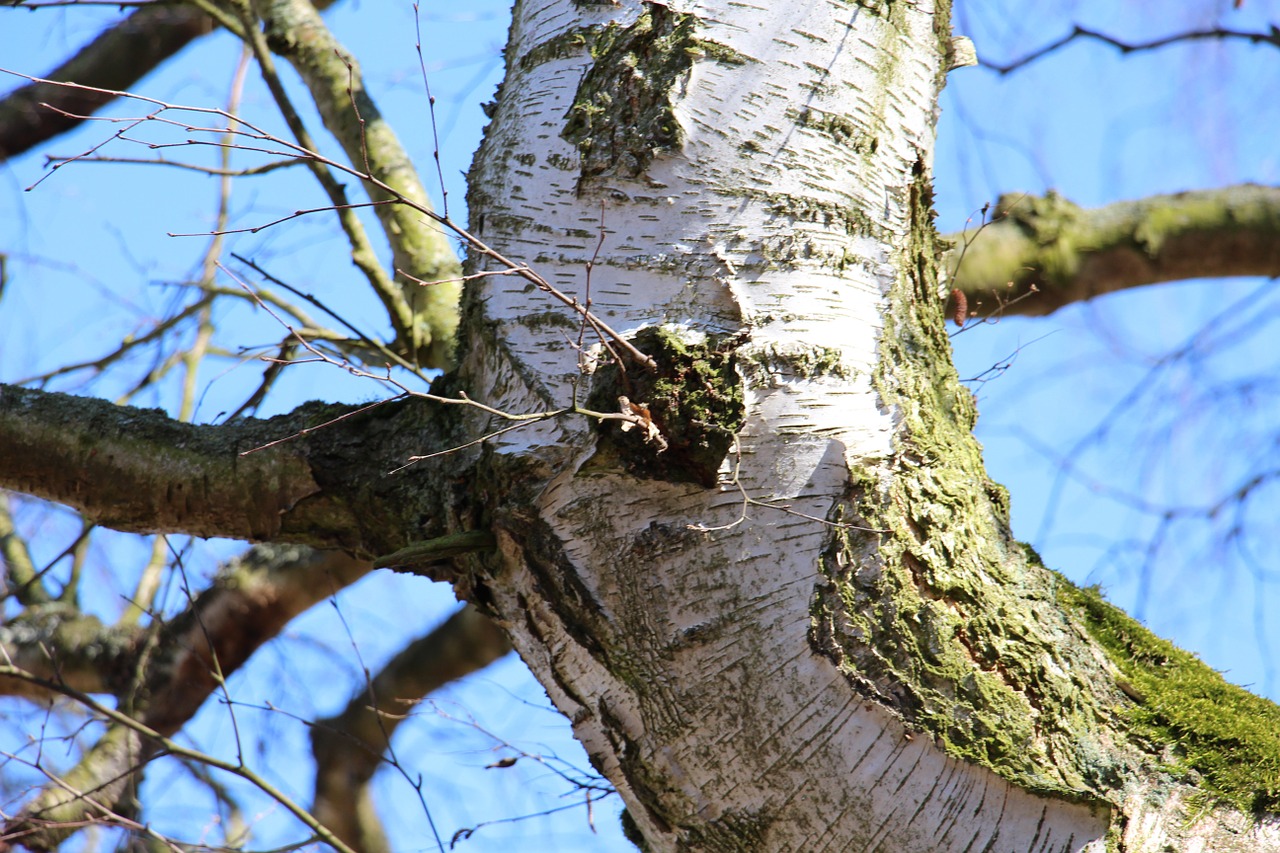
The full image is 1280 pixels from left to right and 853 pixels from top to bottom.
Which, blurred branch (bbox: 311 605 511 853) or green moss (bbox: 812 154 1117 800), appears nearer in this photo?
green moss (bbox: 812 154 1117 800)

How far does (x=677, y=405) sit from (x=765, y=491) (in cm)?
15

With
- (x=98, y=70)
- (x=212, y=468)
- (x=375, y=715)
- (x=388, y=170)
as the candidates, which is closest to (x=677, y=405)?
(x=212, y=468)

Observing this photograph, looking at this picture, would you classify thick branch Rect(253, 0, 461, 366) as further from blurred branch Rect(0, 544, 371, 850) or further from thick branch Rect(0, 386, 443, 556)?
thick branch Rect(0, 386, 443, 556)

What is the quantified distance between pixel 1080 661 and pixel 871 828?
0.37 metres

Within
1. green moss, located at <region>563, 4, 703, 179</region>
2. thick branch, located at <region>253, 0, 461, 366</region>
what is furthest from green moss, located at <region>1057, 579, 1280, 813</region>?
thick branch, located at <region>253, 0, 461, 366</region>

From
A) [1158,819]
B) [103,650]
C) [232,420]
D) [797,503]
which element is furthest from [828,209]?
[103,650]

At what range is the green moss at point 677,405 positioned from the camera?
1.01 metres

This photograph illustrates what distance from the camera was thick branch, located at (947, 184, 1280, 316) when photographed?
247 centimetres

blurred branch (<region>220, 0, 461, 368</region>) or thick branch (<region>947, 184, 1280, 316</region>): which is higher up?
blurred branch (<region>220, 0, 461, 368</region>)

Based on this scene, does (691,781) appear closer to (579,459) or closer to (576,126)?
(579,459)

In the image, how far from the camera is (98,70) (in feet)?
11.7

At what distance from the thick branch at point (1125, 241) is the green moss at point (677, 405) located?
1.63 metres

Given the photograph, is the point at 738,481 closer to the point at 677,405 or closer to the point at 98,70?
the point at 677,405

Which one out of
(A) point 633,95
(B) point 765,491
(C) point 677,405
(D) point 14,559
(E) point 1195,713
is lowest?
(E) point 1195,713
